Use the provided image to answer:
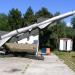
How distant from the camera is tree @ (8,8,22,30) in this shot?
75.8 m

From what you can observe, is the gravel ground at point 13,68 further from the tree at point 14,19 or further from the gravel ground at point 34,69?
the tree at point 14,19

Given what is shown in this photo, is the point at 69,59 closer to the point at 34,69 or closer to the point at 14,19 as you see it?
the point at 34,69

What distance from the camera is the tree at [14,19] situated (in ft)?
249

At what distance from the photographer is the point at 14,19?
79.4 meters

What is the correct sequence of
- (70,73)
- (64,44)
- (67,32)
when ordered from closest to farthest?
1. (70,73)
2. (64,44)
3. (67,32)

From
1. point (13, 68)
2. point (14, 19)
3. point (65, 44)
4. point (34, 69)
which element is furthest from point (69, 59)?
point (14, 19)

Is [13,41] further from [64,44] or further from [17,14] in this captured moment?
[17,14]

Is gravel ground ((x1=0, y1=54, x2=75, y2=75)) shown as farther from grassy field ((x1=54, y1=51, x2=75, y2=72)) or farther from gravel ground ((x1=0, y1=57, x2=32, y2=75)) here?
grassy field ((x1=54, y1=51, x2=75, y2=72))

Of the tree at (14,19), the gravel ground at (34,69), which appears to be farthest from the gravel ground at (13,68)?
the tree at (14,19)

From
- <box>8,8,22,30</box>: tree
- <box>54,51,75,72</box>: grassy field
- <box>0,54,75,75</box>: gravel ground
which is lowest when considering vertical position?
<box>0,54,75,75</box>: gravel ground

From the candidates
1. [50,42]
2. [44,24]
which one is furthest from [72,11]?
[50,42]

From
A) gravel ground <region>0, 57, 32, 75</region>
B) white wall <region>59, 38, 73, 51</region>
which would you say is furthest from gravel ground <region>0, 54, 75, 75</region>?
white wall <region>59, 38, 73, 51</region>

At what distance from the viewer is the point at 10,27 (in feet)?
247

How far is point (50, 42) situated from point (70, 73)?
28.8m
